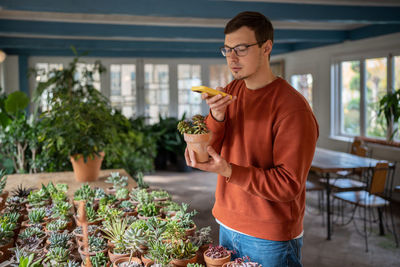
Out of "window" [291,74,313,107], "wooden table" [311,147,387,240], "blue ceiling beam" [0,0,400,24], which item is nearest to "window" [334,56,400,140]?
"window" [291,74,313,107]

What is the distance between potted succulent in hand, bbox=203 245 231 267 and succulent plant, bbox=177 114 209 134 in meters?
0.52

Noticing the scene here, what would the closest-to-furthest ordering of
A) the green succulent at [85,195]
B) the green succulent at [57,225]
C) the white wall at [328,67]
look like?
the green succulent at [57,225]
the green succulent at [85,195]
the white wall at [328,67]

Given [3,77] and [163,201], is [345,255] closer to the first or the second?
[163,201]

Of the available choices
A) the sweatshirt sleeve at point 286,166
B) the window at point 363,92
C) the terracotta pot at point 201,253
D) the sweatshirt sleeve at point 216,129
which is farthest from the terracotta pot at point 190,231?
the window at point 363,92

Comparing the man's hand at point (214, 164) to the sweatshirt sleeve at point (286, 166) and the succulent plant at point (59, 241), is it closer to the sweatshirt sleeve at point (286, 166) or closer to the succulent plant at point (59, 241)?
the sweatshirt sleeve at point (286, 166)

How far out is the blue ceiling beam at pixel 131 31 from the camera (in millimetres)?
6230

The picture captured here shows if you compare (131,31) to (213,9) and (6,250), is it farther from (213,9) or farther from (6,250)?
(6,250)

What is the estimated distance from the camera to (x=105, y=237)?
174 centimetres

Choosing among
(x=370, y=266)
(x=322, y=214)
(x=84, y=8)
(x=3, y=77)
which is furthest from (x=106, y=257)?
(x=3, y=77)

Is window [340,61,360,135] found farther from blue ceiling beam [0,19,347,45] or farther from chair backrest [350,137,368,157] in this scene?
chair backrest [350,137,368,157]

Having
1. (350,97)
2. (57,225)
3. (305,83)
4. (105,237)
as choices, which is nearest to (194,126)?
(105,237)

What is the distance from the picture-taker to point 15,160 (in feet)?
18.2

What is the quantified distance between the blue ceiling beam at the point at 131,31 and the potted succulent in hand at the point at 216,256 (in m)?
5.59

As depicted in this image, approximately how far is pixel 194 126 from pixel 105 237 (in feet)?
2.26
